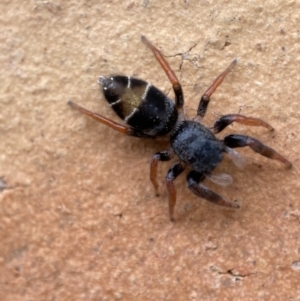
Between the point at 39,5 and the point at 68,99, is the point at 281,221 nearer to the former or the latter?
the point at 68,99

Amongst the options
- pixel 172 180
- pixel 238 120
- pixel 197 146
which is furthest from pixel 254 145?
pixel 172 180

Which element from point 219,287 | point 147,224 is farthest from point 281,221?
point 147,224

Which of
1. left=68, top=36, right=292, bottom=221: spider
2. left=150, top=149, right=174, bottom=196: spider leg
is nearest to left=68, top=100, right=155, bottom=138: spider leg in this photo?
left=68, top=36, right=292, bottom=221: spider

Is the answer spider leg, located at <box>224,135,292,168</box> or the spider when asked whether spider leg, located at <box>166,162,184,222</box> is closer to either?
the spider

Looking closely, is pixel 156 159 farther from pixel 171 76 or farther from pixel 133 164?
pixel 171 76

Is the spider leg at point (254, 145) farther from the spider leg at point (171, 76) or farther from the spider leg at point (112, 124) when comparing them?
the spider leg at point (112, 124)

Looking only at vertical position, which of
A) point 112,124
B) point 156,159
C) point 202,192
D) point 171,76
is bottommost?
point 202,192

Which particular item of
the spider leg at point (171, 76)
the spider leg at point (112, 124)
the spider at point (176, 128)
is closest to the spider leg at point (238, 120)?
the spider at point (176, 128)
